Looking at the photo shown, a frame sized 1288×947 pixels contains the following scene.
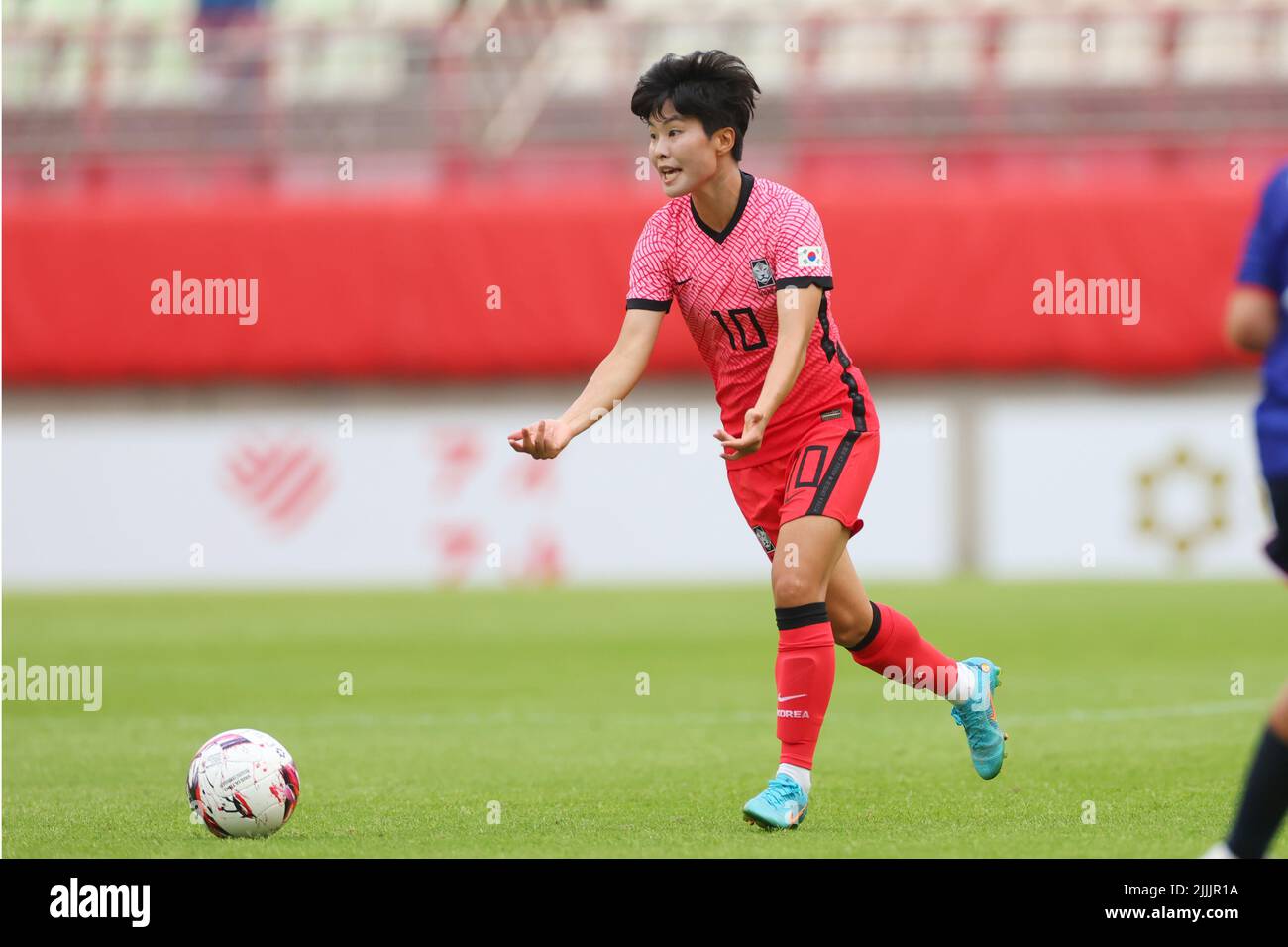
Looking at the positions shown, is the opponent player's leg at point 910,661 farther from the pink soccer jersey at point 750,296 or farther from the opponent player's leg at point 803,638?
the pink soccer jersey at point 750,296

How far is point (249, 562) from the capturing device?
1809 centimetres

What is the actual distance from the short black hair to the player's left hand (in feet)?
3.04

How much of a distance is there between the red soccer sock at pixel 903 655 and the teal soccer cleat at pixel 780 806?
2.05 ft

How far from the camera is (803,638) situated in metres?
5.79

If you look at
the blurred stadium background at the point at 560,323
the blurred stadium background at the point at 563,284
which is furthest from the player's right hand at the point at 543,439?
the blurred stadium background at the point at 563,284

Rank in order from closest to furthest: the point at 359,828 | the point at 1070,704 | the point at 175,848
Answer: the point at 175,848 < the point at 359,828 < the point at 1070,704

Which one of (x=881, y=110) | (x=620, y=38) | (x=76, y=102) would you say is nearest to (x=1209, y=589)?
(x=881, y=110)

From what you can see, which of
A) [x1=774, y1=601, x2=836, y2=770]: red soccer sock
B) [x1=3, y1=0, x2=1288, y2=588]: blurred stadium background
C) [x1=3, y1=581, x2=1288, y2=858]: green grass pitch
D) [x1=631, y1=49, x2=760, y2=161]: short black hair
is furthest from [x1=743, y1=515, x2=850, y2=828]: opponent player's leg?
[x1=3, y1=0, x2=1288, y2=588]: blurred stadium background

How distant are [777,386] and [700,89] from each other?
3.13ft

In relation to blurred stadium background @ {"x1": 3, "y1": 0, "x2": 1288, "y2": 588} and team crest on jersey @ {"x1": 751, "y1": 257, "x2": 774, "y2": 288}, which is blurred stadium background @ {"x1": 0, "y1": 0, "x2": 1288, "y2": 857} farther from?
team crest on jersey @ {"x1": 751, "y1": 257, "x2": 774, "y2": 288}

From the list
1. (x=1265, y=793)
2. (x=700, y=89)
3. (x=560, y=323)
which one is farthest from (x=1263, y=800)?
(x=560, y=323)

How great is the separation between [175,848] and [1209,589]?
41.0ft
